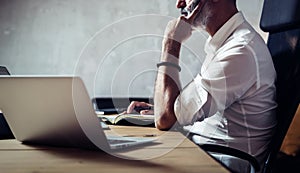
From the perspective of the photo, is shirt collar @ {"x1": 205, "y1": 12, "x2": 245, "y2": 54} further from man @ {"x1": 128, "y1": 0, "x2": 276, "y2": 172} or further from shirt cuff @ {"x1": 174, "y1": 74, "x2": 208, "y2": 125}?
shirt cuff @ {"x1": 174, "y1": 74, "x2": 208, "y2": 125}

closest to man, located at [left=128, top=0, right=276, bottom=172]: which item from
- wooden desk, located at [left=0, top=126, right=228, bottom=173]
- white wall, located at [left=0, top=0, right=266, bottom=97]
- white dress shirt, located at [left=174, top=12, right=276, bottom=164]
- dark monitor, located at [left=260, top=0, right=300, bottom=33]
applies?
white dress shirt, located at [left=174, top=12, right=276, bottom=164]

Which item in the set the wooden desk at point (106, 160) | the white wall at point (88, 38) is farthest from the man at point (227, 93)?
the white wall at point (88, 38)

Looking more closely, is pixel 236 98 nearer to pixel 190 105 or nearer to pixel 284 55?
pixel 190 105

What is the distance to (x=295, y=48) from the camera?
1396 millimetres

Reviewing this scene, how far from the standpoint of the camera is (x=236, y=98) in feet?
4.49

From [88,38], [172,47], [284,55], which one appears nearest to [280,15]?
[284,55]

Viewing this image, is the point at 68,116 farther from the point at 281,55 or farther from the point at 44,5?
the point at 44,5

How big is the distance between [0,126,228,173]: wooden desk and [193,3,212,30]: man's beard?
2.55 ft

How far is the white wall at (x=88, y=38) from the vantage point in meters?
3.18

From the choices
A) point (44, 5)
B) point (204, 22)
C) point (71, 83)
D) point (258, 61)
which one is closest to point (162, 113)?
point (258, 61)

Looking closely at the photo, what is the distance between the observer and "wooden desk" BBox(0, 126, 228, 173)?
0.70 meters

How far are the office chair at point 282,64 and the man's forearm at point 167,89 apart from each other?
0.18 m

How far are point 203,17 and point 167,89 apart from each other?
0.39m

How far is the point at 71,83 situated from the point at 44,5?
2641 millimetres
